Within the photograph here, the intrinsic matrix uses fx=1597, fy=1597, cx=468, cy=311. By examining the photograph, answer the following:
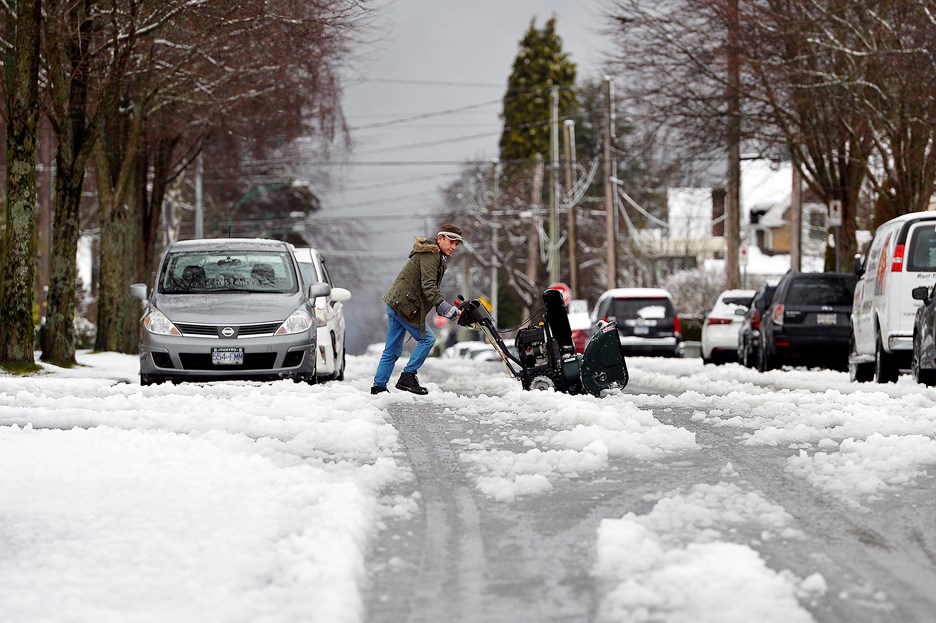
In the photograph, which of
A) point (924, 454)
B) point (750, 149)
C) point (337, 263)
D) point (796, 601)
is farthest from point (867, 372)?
point (337, 263)

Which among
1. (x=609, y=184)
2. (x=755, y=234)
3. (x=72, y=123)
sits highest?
(x=72, y=123)

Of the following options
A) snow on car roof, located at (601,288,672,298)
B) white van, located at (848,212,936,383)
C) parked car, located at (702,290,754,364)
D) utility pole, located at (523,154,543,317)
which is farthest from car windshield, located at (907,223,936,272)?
utility pole, located at (523,154,543,317)

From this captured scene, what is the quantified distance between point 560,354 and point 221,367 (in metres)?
4.01

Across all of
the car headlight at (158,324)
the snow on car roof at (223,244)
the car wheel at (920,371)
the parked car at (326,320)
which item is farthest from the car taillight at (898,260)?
the car headlight at (158,324)

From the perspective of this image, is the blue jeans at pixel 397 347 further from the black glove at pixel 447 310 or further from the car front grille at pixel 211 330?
the car front grille at pixel 211 330

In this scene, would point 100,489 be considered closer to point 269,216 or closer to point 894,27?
point 894,27

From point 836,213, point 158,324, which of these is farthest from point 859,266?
point 836,213

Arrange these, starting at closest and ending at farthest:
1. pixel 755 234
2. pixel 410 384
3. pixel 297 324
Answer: pixel 410 384
pixel 297 324
pixel 755 234

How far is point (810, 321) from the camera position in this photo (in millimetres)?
23453

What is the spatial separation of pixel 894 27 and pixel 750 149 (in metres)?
10.3

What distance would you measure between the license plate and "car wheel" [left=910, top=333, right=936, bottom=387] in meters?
7.07

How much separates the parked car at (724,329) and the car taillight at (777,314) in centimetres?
606

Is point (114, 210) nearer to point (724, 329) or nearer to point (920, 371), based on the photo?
point (724, 329)

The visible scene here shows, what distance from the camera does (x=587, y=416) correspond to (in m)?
11.3
